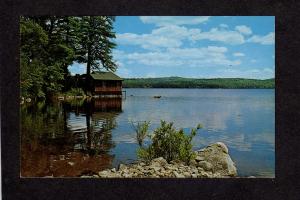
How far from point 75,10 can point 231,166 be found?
7.52ft

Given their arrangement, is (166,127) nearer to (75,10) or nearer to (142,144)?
(142,144)

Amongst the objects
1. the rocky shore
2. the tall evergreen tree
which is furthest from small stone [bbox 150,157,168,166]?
the tall evergreen tree

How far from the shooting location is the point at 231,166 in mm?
5090

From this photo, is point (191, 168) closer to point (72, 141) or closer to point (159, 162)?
point (159, 162)

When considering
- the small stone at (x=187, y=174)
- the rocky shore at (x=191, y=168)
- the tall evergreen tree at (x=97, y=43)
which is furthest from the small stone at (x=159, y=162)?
the tall evergreen tree at (x=97, y=43)

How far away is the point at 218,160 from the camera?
505 centimetres

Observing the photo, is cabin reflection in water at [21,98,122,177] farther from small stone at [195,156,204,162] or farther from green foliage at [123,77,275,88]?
small stone at [195,156,204,162]

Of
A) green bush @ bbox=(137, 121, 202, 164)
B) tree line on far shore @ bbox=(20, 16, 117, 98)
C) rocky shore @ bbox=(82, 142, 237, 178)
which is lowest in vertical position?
rocky shore @ bbox=(82, 142, 237, 178)

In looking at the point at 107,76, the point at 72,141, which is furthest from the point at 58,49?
the point at 72,141

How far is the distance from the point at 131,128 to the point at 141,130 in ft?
0.36

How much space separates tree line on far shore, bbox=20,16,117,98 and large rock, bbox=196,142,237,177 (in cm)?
135

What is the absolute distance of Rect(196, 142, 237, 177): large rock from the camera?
5004 mm
